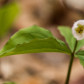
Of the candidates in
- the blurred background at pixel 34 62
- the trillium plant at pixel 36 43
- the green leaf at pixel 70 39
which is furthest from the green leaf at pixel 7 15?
the trillium plant at pixel 36 43

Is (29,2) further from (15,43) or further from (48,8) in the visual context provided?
(15,43)

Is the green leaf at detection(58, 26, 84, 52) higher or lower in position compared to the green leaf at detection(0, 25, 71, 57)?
higher

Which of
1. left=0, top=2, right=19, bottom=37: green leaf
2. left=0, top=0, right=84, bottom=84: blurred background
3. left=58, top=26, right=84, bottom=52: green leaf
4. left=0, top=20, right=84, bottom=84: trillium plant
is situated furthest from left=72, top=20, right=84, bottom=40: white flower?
left=0, top=2, right=19, bottom=37: green leaf

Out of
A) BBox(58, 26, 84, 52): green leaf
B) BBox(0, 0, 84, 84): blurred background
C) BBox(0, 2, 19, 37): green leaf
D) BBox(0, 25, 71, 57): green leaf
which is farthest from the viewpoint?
BBox(0, 2, 19, 37): green leaf

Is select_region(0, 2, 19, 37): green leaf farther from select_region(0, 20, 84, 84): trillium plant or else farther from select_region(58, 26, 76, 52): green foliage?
select_region(0, 20, 84, 84): trillium plant

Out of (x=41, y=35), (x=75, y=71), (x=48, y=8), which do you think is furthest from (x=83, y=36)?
(x=48, y=8)

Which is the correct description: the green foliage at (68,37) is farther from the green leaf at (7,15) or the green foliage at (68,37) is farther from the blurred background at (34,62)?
the green leaf at (7,15)

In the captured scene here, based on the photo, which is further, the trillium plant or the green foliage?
the green foliage
